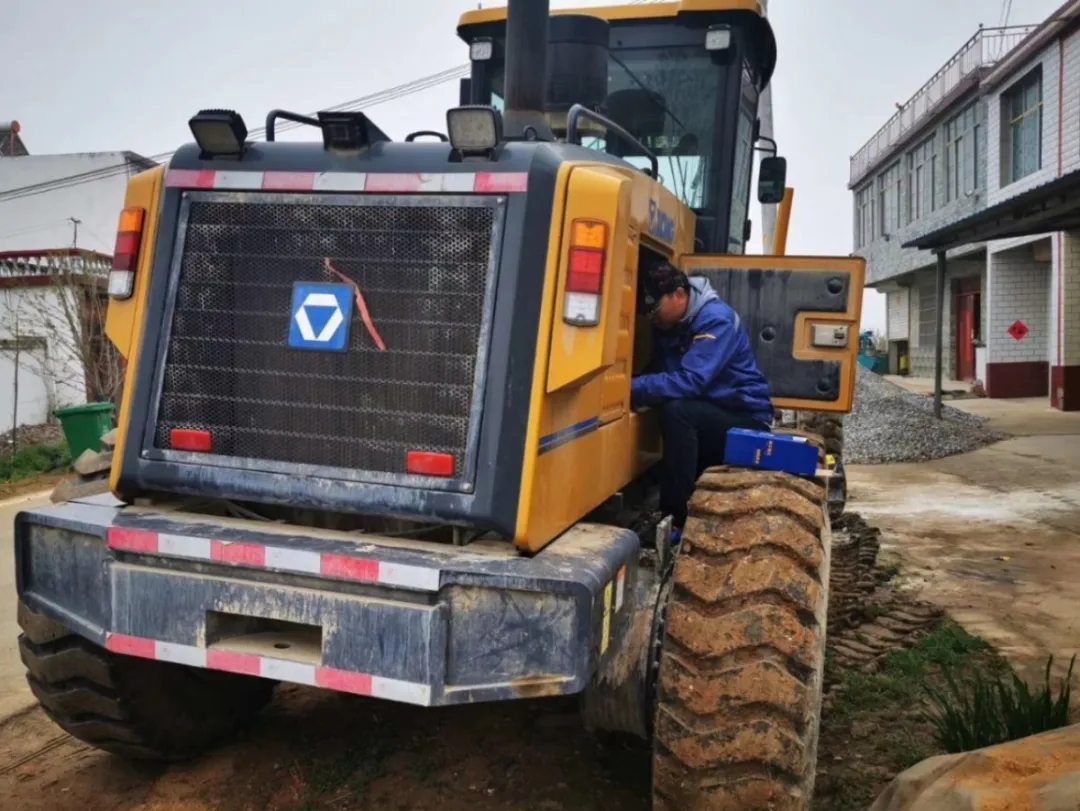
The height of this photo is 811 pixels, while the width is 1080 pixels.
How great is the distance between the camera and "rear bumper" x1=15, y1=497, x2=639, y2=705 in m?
2.56

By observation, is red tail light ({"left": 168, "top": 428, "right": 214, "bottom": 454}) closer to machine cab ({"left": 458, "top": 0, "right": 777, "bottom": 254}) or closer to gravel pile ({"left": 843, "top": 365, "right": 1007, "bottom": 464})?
machine cab ({"left": 458, "top": 0, "right": 777, "bottom": 254})

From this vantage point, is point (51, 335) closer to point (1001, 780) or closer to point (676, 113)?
point (676, 113)

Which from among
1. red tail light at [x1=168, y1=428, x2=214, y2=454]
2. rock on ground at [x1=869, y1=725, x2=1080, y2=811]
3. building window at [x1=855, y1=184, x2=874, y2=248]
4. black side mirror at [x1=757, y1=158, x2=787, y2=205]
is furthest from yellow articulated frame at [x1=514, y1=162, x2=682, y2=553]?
building window at [x1=855, y1=184, x2=874, y2=248]

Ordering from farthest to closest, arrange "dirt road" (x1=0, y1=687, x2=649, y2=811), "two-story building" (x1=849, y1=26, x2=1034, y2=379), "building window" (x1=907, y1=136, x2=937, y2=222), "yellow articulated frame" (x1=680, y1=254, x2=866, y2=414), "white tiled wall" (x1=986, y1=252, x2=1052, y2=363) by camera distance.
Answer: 1. "building window" (x1=907, y1=136, x2=937, y2=222)
2. "two-story building" (x1=849, y1=26, x2=1034, y2=379)
3. "white tiled wall" (x1=986, y1=252, x2=1052, y2=363)
4. "yellow articulated frame" (x1=680, y1=254, x2=866, y2=414)
5. "dirt road" (x1=0, y1=687, x2=649, y2=811)

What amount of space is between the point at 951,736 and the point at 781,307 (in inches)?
72.7

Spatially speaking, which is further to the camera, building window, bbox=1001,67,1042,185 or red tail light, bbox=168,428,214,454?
building window, bbox=1001,67,1042,185

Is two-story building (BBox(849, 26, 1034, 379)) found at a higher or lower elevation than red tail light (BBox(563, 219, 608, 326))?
higher

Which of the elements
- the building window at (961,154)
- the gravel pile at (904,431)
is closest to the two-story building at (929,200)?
the building window at (961,154)

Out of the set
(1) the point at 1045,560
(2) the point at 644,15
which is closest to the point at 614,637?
(2) the point at 644,15

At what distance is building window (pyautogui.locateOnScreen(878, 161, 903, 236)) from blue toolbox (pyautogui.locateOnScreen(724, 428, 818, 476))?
31.3 metres

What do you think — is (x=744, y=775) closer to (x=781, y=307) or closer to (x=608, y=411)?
(x=608, y=411)

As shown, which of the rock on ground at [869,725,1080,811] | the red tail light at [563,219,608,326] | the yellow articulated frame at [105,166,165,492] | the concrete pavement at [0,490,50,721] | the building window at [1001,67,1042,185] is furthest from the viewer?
the building window at [1001,67,1042,185]

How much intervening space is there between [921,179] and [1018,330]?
9.54 metres

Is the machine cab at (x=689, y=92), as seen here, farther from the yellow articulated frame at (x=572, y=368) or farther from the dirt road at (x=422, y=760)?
the dirt road at (x=422, y=760)
